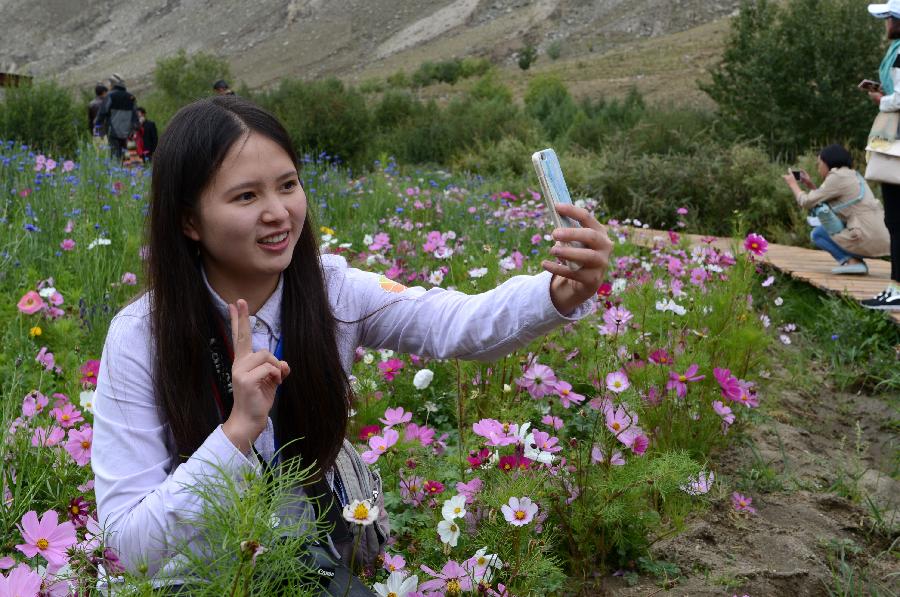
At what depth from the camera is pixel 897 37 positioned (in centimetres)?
430

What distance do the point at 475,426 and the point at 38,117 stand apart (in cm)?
984

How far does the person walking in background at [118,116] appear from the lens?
10695mm

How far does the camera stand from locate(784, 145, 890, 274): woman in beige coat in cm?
542

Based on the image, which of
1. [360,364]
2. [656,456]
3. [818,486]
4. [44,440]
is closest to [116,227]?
[360,364]

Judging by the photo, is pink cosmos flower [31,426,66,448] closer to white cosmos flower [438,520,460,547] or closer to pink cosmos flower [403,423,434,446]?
pink cosmos flower [403,423,434,446]

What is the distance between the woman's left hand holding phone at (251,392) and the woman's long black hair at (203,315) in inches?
7.0

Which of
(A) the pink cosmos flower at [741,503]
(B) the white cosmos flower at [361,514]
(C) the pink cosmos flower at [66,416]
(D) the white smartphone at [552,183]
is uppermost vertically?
(D) the white smartphone at [552,183]

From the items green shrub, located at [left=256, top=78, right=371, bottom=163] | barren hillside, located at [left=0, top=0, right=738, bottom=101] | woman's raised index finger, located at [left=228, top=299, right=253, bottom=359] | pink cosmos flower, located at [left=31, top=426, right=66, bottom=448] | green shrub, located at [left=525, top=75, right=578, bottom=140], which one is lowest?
barren hillside, located at [left=0, top=0, right=738, bottom=101]

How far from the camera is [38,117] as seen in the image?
10102 millimetres

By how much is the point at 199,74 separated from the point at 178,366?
3124 centimetres

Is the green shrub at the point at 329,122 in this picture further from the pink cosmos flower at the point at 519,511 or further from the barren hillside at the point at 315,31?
the barren hillside at the point at 315,31

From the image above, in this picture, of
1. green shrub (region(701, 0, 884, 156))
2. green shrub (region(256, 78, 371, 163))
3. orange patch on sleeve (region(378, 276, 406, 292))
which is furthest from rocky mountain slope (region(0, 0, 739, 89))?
orange patch on sleeve (region(378, 276, 406, 292))

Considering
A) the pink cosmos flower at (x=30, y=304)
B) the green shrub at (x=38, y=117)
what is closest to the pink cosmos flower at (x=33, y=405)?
the pink cosmos flower at (x=30, y=304)

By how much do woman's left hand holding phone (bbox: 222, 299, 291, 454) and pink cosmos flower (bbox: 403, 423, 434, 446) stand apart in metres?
0.74
